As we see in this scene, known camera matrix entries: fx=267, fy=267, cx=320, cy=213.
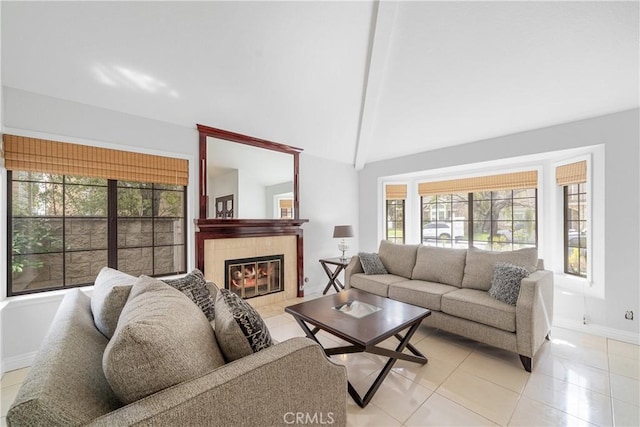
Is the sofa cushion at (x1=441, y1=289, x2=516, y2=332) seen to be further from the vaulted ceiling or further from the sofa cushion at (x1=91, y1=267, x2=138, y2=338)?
the sofa cushion at (x1=91, y1=267, x2=138, y2=338)

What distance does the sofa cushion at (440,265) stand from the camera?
10.2 feet

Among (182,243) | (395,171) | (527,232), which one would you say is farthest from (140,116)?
(527,232)

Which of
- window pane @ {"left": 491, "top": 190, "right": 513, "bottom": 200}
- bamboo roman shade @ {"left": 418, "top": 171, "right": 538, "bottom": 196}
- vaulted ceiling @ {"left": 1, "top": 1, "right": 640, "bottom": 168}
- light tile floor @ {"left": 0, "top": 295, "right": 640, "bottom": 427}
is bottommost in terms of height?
light tile floor @ {"left": 0, "top": 295, "right": 640, "bottom": 427}

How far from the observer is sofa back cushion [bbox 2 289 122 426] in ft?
2.19

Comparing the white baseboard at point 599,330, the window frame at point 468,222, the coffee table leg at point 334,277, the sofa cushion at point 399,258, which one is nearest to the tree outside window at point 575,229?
the window frame at point 468,222

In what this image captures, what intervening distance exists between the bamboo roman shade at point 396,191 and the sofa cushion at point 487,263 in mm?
2062

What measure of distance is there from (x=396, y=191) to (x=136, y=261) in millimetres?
4134

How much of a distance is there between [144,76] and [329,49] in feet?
5.71

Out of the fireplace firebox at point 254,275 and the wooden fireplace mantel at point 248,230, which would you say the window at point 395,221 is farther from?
the fireplace firebox at point 254,275

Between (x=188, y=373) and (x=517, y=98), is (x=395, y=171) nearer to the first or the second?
(x=517, y=98)

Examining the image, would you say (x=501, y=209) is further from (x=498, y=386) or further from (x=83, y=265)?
(x=83, y=265)

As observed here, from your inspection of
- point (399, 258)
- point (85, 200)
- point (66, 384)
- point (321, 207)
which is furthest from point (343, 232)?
point (66, 384)

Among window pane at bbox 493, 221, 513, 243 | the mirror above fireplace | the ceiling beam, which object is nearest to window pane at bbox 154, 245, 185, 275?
the mirror above fireplace

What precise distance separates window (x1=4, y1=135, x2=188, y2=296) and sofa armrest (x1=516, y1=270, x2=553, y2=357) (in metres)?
3.46
